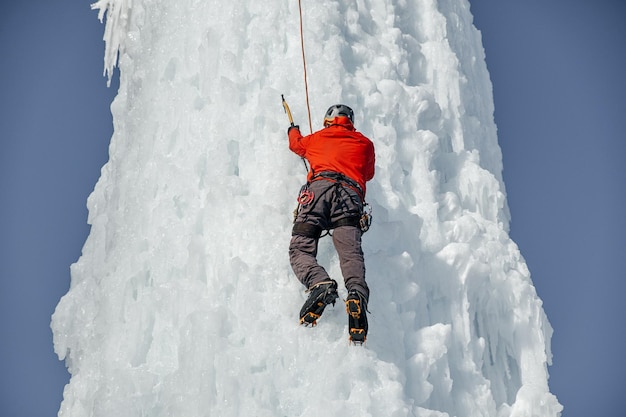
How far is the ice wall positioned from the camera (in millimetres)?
6062

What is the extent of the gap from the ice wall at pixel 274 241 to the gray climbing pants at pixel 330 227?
1.35 ft

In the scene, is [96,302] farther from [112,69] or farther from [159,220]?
[112,69]

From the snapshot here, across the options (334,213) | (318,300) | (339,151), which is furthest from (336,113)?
(318,300)

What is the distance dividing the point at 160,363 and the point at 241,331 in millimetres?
753

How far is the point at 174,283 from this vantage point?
260 inches

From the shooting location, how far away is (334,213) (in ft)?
20.0

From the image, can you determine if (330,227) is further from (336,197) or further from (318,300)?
(318,300)

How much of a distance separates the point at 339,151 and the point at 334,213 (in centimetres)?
55

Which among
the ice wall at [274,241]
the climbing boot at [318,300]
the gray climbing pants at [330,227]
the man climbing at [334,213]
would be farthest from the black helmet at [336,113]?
the climbing boot at [318,300]

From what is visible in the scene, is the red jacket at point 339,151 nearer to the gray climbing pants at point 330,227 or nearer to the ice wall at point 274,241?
the gray climbing pants at point 330,227

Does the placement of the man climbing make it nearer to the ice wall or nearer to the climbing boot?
the climbing boot

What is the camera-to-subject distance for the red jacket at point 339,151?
630cm

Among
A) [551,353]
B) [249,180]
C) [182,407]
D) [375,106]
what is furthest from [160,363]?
[551,353]

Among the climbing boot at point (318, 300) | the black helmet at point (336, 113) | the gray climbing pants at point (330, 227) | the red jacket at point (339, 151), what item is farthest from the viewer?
the black helmet at point (336, 113)
